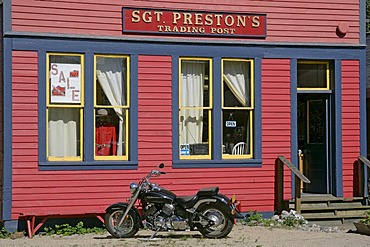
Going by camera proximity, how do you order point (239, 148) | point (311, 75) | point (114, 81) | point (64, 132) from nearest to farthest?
point (64, 132) → point (114, 81) → point (239, 148) → point (311, 75)

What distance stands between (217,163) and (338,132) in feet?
8.85

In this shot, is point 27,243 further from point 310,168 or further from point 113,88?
point 310,168

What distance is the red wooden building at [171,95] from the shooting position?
1315cm

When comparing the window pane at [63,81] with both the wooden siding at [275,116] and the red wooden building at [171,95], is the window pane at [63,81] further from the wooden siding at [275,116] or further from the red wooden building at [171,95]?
the wooden siding at [275,116]

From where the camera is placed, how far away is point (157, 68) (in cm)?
1388

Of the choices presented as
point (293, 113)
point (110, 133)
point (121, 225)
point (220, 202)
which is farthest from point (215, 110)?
point (121, 225)

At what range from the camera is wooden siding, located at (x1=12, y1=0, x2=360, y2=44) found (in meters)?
13.2

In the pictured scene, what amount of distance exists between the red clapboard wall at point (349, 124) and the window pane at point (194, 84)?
2.93m

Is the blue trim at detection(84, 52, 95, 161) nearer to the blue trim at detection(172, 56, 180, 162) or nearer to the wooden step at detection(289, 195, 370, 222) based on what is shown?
the blue trim at detection(172, 56, 180, 162)

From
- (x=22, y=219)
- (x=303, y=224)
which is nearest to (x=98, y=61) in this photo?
(x=22, y=219)

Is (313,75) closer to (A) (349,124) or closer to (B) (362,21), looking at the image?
Answer: (A) (349,124)

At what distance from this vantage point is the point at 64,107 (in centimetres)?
1346

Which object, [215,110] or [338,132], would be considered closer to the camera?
[215,110]

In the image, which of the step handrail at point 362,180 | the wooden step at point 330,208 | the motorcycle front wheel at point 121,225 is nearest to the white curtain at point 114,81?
the motorcycle front wheel at point 121,225
